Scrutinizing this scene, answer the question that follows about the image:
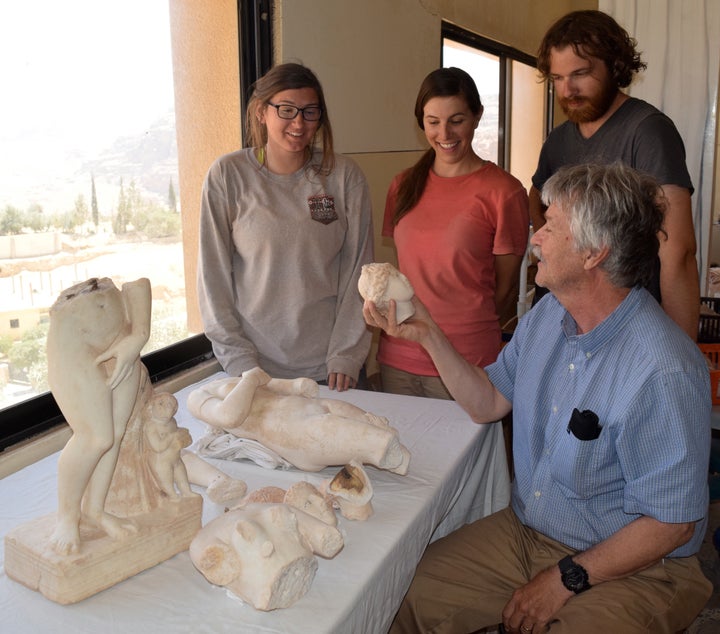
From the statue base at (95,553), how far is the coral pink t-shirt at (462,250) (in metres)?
1.28

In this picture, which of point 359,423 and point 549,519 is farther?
point 549,519

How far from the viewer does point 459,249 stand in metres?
2.43

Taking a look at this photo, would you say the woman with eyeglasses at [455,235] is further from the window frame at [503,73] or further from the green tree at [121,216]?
the window frame at [503,73]

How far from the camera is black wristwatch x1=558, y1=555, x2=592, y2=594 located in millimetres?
1548

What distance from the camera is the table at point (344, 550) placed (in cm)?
113

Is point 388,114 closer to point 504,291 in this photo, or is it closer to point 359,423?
point 504,291

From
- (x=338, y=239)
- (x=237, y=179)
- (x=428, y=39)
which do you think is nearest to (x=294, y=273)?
(x=338, y=239)

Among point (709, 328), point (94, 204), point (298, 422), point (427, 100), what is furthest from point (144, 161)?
point (709, 328)

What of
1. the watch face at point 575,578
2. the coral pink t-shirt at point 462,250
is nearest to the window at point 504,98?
the coral pink t-shirt at point 462,250

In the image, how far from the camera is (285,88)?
7.13 feet

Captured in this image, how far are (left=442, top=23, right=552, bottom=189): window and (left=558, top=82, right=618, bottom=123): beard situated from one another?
2450 millimetres

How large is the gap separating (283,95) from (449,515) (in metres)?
1.35

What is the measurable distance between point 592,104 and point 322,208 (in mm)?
932

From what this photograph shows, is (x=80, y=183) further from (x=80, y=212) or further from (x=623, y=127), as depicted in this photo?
(x=623, y=127)
